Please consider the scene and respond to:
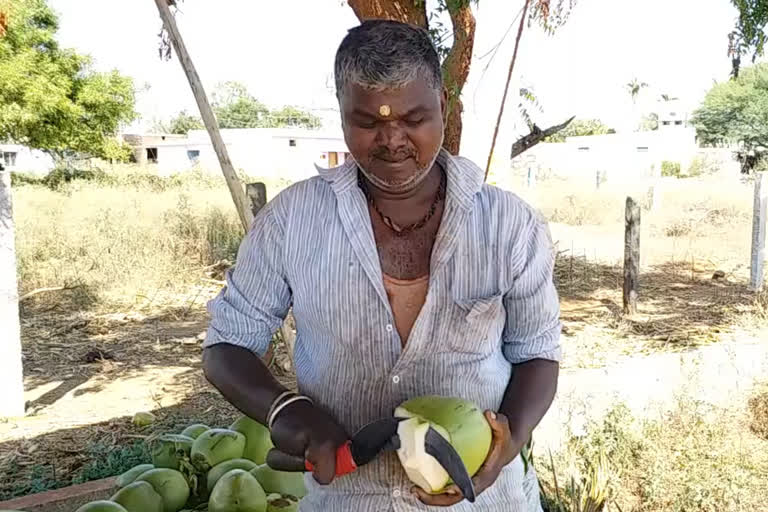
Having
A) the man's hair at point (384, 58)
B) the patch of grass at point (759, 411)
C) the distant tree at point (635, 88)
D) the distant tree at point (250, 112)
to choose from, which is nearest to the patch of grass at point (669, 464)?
the patch of grass at point (759, 411)

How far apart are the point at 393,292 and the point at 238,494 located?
26.8 inches

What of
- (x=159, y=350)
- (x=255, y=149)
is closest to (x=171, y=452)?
(x=159, y=350)

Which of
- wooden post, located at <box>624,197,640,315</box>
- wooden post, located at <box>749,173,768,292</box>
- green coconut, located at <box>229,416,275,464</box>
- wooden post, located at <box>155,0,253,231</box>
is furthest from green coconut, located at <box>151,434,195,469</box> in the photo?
wooden post, located at <box>749,173,768,292</box>

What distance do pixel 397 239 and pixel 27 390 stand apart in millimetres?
5763

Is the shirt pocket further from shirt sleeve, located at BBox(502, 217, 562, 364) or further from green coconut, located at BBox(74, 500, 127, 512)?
green coconut, located at BBox(74, 500, 127, 512)

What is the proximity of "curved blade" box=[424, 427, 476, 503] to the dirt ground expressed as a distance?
2.87 metres

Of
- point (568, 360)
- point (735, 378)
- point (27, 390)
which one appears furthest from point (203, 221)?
point (735, 378)

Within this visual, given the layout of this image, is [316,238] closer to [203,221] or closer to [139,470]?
[139,470]

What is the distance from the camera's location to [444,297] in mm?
1294

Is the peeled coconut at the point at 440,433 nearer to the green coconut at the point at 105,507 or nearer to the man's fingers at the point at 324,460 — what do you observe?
the man's fingers at the point at 324,460

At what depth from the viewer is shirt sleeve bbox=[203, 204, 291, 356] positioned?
4.33ft

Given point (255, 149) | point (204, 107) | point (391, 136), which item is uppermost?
point (255, 149)

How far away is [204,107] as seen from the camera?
3.42m

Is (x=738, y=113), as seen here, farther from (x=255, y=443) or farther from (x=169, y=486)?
(x=169, y=486)
